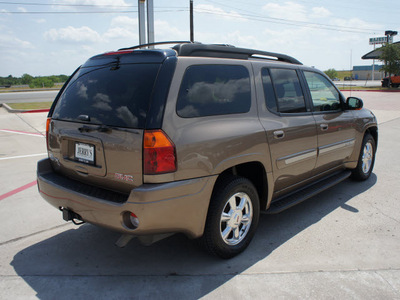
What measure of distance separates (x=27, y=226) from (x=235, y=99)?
2.68 m

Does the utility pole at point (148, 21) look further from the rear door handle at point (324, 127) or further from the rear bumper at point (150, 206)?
the rear bumper at point (150, 206)

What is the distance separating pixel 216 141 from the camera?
276 cm

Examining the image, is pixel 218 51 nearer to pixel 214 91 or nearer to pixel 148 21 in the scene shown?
pixel 214 91

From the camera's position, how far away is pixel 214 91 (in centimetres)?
292

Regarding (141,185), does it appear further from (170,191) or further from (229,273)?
(229,273)

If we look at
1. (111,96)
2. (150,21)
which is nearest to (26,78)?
(150,21)

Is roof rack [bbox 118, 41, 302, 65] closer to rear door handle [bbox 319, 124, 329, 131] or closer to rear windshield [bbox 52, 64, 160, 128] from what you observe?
rear windshield [bbox 52, 64, 160, 128]

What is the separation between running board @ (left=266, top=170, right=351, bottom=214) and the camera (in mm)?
3518

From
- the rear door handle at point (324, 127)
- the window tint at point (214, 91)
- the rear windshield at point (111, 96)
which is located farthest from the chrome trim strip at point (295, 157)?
the rear windshield at point (111, 96)

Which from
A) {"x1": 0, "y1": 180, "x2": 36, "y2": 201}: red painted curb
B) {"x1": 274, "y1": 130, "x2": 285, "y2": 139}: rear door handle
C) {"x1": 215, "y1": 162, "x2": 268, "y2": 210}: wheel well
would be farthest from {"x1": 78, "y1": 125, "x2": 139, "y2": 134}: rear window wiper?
{"x1": 0, "y1": 180, "x2": 36, "y2": 201}: red painted curb

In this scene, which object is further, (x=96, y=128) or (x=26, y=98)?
(x=26, y=98)

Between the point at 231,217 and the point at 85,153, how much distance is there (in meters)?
1.36

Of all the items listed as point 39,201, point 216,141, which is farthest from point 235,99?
point 39,201

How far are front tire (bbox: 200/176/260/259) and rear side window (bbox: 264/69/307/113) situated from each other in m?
0.99
